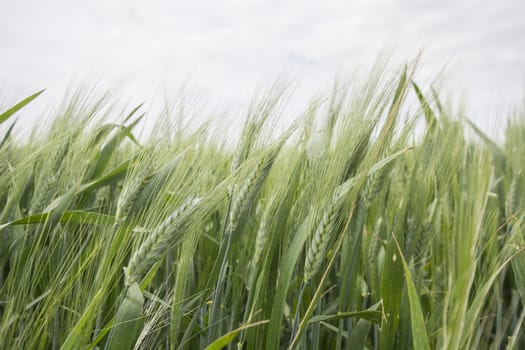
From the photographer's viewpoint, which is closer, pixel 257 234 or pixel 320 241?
pixel 320 241

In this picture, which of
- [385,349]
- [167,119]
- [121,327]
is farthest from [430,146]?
[121,327]

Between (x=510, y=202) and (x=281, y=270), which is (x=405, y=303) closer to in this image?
(x=281, y=270)

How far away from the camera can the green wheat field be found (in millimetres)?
655

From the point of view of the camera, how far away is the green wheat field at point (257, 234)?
0.66 m

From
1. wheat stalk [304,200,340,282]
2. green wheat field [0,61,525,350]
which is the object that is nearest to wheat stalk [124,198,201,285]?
green wheat field [0,61,525,350]

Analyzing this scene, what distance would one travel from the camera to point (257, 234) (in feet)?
2.85

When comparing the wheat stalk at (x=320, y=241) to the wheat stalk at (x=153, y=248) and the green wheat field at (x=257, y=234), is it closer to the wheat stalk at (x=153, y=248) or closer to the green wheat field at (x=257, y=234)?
the green wheat field at (x=257, y=234)

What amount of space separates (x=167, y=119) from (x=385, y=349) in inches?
25.4

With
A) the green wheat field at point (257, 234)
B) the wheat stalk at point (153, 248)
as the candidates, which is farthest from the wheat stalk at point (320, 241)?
the wheat stalk at point (153, 248)

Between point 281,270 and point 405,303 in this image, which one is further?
point 405,303

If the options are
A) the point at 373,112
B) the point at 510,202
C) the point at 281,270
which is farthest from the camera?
the point at 510,202

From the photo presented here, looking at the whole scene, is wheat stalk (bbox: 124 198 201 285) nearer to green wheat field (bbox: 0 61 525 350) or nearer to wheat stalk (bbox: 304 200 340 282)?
green wheat field (bbox: 0 61 525 350)

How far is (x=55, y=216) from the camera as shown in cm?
85

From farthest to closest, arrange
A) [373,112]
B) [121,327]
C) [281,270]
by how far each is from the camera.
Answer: [373,112]
[281,270]
[121,327]
